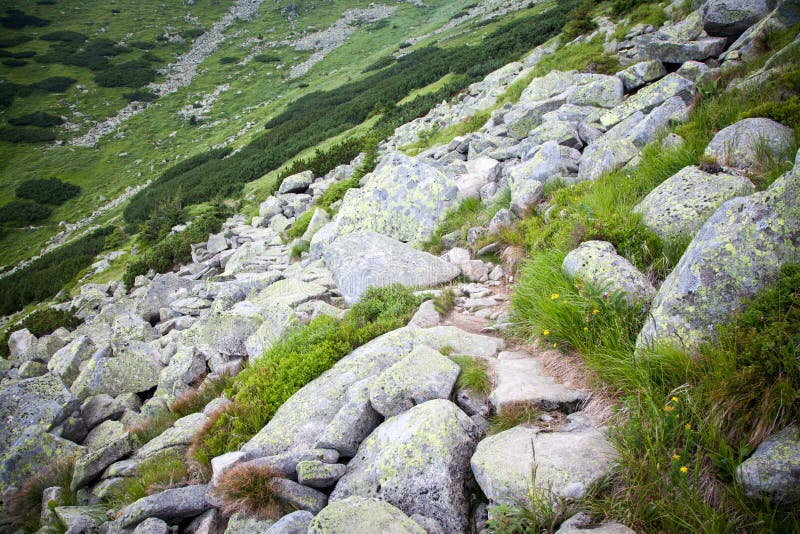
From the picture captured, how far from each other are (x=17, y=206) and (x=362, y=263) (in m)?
53.3

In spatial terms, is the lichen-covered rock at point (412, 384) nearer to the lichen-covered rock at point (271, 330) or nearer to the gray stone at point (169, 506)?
the gray stone at point (169, 506)

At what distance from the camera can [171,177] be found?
40.4 metres

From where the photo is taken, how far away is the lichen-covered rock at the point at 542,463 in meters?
3.08

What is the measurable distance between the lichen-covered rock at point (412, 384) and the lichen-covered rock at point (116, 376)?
263 inches

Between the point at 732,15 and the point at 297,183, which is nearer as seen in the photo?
the point at 732,15

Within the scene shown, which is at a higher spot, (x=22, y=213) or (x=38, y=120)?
(x=38, y=120)

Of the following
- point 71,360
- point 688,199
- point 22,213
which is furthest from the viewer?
point 22,213

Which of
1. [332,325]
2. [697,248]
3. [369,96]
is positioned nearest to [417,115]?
[369,96]

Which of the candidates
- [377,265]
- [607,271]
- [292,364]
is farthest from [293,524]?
[377,265]

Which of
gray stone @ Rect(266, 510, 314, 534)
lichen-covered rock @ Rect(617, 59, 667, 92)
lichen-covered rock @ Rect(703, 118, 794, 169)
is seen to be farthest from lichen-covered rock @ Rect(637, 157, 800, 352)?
lichen-covered rock @ Rect(617, 59, 667, 92)

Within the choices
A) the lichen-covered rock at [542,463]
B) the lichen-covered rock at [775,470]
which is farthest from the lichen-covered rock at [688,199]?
the lichen-covered rock at [542,463]

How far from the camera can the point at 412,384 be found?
457cm

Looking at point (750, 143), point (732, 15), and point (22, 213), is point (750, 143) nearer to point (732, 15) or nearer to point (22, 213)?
point (732, 15)

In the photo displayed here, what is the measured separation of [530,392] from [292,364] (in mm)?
3717
